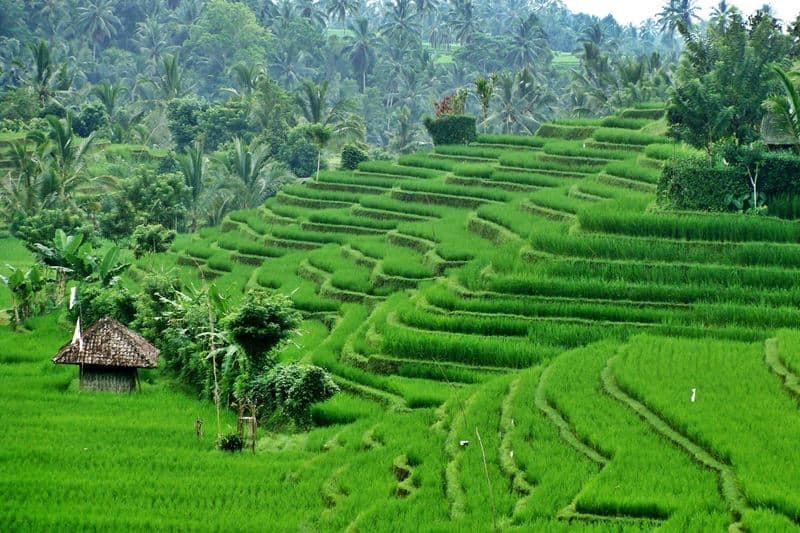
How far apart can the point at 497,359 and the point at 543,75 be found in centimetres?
4601

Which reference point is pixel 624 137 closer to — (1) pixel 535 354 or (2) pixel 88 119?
(1) pixel 535 354

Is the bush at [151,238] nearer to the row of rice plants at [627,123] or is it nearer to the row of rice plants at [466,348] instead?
the row of rice plants at [466,348]

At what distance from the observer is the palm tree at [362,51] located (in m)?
62.2

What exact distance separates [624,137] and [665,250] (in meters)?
10.8

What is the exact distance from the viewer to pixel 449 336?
1811 cm

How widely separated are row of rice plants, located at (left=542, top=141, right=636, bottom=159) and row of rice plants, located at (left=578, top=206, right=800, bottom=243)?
8.36m

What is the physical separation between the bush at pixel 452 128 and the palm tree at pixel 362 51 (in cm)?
2785

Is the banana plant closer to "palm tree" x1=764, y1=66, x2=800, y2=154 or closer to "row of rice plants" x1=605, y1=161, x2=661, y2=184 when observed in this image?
"row of rice plants" x1=605, y1=161, x2=661, y2=184

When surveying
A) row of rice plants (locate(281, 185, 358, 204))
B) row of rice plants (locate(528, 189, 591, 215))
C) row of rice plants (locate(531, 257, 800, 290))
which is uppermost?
row of rice plants (locate(528, 189, 591, 215))

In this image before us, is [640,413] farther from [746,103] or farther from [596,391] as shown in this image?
[746,103]

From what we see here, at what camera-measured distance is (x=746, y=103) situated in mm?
22203

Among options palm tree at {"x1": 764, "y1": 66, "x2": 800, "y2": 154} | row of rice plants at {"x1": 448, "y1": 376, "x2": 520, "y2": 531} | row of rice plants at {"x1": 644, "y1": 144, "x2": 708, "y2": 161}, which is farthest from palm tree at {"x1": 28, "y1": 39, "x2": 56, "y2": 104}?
row of rice plants at {"x1": 448, "y1": 376, "x2": 520, "y2": 531}

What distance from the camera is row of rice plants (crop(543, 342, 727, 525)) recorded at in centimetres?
1157

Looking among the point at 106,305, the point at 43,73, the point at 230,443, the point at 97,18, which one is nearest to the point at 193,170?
the point at 106,305
